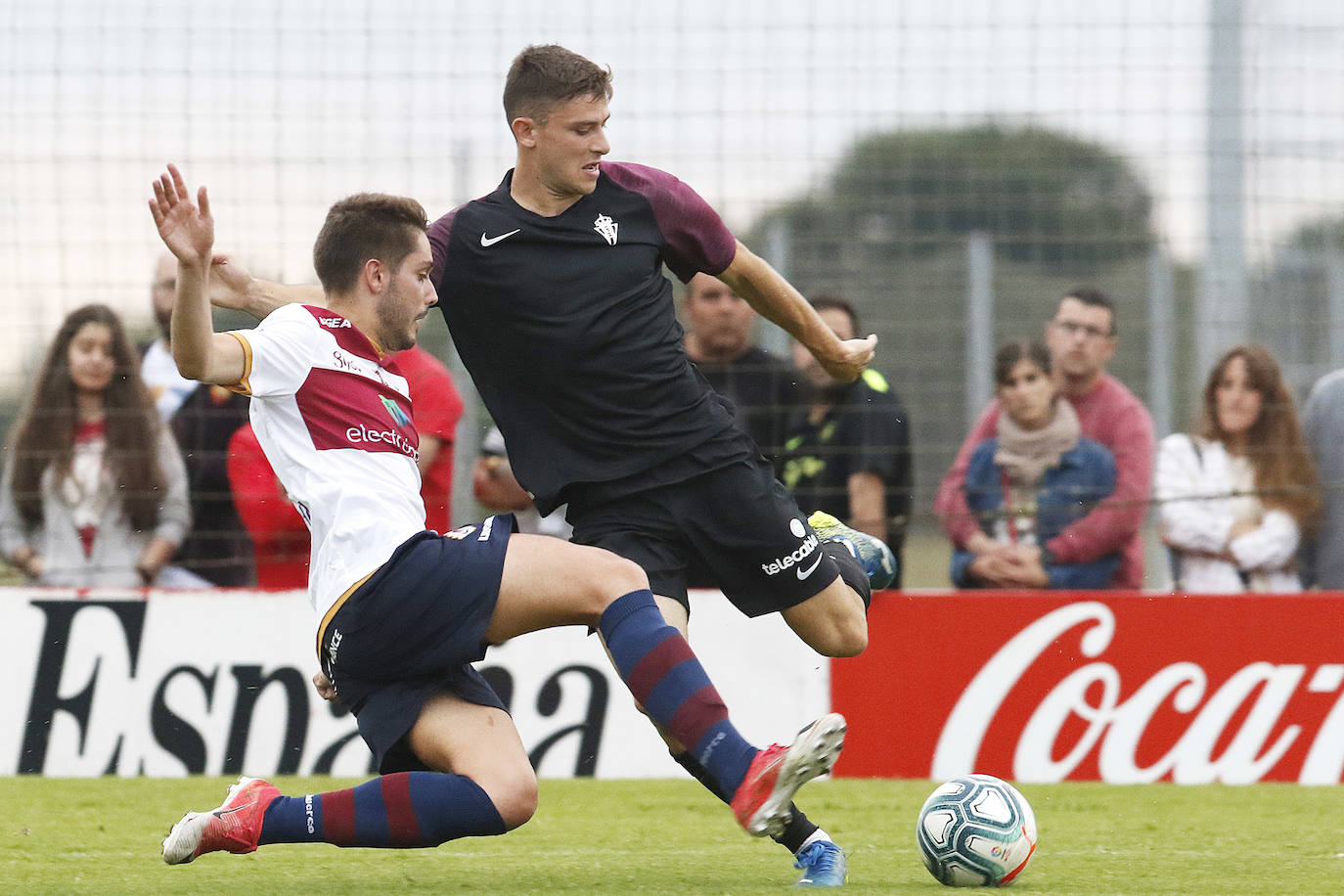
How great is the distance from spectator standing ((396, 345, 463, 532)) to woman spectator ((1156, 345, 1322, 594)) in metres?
2.90

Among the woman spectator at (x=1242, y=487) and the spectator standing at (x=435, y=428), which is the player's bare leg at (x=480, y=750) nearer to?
the spectator standing at (x=435, y=428)

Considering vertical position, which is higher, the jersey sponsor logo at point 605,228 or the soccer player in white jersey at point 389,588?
the jersey sponsor logo at point 605,228

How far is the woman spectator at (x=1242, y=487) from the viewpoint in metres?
7.57

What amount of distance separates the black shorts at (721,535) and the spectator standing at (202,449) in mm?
3199

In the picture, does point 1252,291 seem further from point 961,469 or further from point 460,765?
point 460,765

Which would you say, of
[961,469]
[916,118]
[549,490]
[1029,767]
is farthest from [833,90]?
[549,490]

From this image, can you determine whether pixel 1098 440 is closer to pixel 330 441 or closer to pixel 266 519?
pixel 266 519

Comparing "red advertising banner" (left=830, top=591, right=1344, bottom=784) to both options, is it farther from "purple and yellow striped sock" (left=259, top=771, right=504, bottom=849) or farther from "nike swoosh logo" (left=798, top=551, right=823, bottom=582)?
"purple and yellow striped sock" (left=259, top=771, right=504, bottom=849)

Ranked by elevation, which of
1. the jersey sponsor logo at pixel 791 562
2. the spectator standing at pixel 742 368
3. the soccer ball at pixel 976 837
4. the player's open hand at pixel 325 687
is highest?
the spectator standing at pixel 742 368

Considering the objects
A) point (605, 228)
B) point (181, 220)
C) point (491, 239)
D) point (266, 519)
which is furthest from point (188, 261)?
point (266, 519)

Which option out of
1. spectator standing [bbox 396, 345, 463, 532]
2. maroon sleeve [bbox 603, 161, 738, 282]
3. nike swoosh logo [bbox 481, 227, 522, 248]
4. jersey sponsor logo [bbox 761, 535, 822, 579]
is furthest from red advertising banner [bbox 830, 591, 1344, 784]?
nike swoosh logo [bbox 481, 227, 522, 248]

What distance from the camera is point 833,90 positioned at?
7.73 meters

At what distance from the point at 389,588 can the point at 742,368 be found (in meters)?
3.80

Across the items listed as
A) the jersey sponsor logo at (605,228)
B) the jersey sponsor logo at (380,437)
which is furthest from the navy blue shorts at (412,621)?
the jersey sponsor logo at (605,228)
